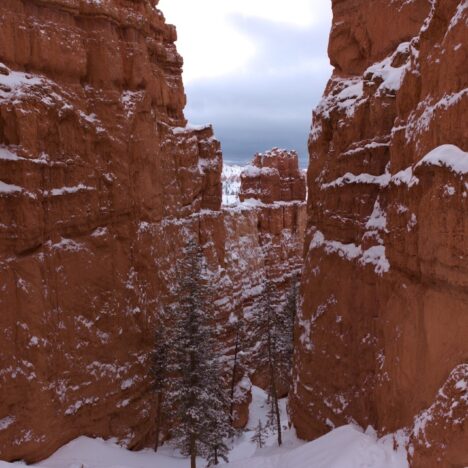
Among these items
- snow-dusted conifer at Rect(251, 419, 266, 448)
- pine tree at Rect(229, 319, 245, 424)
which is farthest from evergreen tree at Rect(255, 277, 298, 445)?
pine tree at Rect(229, 319, 245, 424)

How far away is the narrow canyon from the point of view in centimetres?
920

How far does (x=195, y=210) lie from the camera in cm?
3516

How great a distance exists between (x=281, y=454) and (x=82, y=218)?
1304 centimetres

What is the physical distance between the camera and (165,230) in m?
29.5

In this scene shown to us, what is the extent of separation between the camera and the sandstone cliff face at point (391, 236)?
855 cm

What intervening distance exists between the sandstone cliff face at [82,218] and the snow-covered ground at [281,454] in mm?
883

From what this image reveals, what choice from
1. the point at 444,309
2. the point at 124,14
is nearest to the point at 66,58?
the point at 124,14

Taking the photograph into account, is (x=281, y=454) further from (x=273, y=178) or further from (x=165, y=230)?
(x=273, y=178)

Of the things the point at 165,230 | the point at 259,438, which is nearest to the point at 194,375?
the point at 259,438

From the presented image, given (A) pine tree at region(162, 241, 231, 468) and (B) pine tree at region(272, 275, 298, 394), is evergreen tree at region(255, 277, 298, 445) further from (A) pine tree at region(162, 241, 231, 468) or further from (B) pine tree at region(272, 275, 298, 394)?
(A) pine tree at region(162, 241, 231, 468)

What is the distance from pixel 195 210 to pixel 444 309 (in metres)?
27.3

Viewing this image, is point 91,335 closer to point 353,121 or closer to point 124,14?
point 353,121

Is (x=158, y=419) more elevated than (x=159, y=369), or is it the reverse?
(x=159, y=369)

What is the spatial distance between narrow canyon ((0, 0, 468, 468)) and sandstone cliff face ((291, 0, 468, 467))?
57 millimetres
